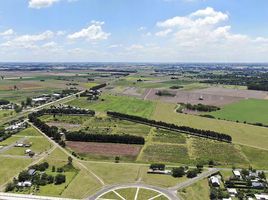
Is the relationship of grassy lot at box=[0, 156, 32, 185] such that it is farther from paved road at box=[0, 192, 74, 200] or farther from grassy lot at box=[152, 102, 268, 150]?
grassy lot at box=[152, 102, 268, 150]

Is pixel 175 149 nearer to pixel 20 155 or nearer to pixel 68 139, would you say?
pixel 68 139

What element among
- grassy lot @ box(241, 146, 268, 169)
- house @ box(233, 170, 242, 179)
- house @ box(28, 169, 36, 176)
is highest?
house @ box(28, 169, 36, 176)

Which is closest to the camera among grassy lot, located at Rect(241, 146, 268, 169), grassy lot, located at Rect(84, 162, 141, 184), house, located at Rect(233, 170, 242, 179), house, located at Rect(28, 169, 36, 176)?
grassy lot, located at Rect(84, 162, 141, 184)

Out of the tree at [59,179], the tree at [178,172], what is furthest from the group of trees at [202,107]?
the tree at [59,179]

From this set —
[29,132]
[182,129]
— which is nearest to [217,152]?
[182,129]

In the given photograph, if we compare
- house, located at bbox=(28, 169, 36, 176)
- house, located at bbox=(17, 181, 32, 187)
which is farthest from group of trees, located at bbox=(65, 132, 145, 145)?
house, located at bbox=(17, 181, 32, 187)

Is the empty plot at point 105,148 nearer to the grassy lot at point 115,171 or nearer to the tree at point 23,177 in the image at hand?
the grassy lot at point 115,171

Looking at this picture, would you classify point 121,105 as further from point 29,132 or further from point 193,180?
point 193,180
